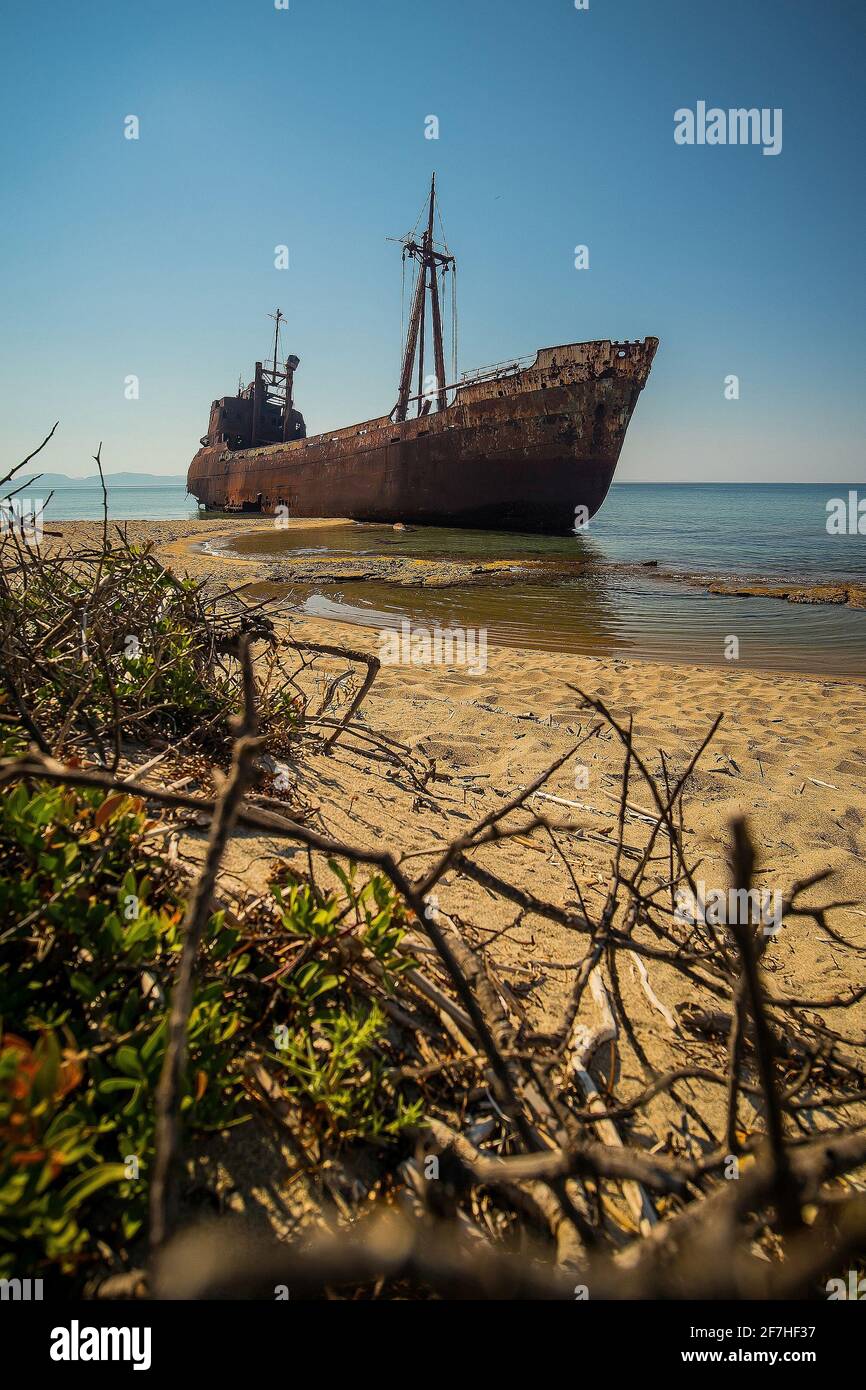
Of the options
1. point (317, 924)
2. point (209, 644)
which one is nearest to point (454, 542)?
point (209, 644)

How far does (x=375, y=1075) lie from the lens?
4.21 ft

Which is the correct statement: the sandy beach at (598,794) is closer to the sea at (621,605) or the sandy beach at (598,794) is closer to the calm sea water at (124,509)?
the sea at (621,605)

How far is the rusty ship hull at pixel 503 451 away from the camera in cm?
1944

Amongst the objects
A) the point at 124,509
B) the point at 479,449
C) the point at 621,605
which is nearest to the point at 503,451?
the point at 479,449

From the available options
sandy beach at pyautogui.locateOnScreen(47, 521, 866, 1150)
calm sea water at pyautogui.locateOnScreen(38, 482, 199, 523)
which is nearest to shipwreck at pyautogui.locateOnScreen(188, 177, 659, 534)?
calm sea water at pyautogui.locateOnScreen(38, 482, 199, 523)

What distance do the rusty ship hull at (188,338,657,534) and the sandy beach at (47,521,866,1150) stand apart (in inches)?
613

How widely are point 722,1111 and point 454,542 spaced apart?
62.1ft

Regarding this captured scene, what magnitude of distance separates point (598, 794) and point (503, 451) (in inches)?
780

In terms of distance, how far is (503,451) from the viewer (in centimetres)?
2106

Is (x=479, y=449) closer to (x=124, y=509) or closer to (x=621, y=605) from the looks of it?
(x=621, y=605)

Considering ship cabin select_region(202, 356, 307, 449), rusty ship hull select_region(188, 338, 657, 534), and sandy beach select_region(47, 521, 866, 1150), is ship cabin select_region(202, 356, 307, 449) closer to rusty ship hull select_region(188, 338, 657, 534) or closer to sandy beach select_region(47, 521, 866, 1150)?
rusty ship hull select_region(188, 338, 657, 534)

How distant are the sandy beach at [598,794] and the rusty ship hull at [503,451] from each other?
1558cm

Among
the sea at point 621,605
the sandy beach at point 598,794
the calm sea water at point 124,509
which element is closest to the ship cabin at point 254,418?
the calm sea water at point 124,509
